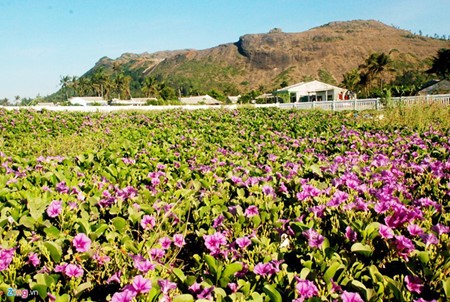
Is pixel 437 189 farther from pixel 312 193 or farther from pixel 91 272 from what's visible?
pixel 91 272

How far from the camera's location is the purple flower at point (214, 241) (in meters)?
1.92

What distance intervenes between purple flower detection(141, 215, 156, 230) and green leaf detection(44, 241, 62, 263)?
0.54m

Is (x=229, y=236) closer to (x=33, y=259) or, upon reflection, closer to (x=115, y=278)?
(x=115, y=278)

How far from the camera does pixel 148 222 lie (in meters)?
2.24


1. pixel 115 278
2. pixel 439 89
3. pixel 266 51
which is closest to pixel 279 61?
pixel 266 51

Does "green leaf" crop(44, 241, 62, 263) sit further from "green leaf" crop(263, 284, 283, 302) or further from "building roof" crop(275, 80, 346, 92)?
"building roof" crop(275, 80, 346, 92)

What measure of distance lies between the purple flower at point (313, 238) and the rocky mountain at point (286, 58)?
362ft

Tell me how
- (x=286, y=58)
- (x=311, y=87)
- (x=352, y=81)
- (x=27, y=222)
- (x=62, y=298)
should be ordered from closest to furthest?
(x=62, y=298) → (x=27, y=222) → (x=311, y=87) → (x=352, y=81) → (x=286, y=58)

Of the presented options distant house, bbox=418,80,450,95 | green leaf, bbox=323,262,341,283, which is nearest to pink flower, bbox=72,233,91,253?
green leaf, bbox=323,262,341,283

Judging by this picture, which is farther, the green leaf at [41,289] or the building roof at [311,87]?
the building roof at [311,87]

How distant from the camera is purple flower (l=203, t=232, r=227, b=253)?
6.28 ft

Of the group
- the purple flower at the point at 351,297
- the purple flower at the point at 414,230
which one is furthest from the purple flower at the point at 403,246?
the purple flower at the point at 351,297

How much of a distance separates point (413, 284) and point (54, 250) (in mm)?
1731

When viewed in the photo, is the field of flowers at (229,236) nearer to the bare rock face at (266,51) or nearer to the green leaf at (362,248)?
the green leaf at (362,248)
